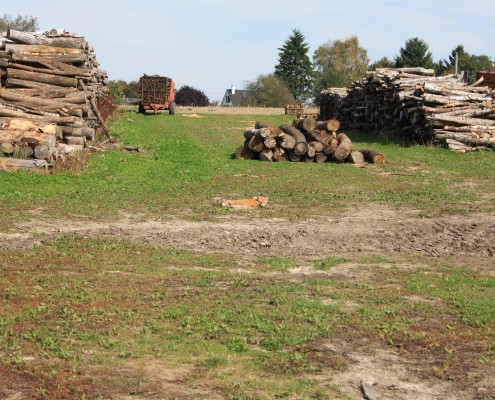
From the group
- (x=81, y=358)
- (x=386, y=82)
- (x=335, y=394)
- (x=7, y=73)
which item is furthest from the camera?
(x=386, y=82)

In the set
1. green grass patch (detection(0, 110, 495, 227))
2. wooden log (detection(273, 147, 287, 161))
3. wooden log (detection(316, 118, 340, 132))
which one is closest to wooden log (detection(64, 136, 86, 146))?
green grass patch (detection(0, 110, 495, 227))

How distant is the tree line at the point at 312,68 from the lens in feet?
269

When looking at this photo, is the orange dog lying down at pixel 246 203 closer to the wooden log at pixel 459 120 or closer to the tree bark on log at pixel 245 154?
the tree bark on log at pixel 245 154

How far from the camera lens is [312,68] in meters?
109

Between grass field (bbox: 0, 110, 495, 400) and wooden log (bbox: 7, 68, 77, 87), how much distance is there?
6.27 m

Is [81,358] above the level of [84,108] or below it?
below

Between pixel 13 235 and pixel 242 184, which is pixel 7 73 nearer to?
pixel 242 184

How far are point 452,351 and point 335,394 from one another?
1414 mm

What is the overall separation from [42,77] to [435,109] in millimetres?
11797

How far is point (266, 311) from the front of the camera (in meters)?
7.84

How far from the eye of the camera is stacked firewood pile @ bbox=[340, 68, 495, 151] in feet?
82.0

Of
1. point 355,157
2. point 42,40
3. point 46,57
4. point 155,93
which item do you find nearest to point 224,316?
point 355,157

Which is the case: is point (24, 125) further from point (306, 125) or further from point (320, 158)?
point (320, 158)

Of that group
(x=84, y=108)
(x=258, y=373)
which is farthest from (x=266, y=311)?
(x=84, y=108)
